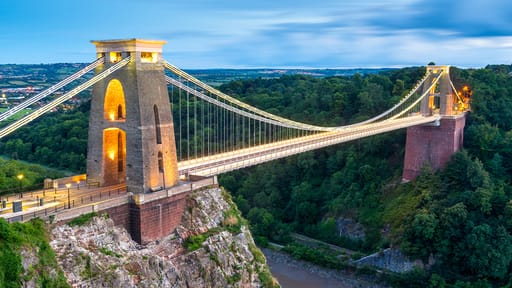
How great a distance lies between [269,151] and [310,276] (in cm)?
952

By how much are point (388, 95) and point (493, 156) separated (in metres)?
13.3

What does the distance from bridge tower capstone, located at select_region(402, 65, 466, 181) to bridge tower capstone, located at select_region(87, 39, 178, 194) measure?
2116cm

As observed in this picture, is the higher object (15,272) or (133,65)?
(133,65)

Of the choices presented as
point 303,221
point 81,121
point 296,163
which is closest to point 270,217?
point 303,221

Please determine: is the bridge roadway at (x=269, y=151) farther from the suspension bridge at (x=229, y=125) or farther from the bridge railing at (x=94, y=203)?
the bridge railing at (x=94, y=203)

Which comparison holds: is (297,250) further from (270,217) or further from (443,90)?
(443,90)

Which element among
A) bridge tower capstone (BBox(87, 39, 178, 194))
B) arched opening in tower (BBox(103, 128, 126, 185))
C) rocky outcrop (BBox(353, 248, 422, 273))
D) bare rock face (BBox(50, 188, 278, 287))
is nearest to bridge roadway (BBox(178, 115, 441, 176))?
bare rock face (BBox(50, 188, 278, 287))

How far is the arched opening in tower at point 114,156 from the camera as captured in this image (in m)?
20.8

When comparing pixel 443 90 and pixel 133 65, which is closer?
pixel 133 65

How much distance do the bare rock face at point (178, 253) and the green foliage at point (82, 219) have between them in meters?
0.13

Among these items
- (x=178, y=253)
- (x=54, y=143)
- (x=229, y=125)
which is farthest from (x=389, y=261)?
(x=54, y=143)

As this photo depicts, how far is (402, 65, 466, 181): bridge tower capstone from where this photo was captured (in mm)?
36312

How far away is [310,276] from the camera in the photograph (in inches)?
1282

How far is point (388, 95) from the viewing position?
47.9 m
